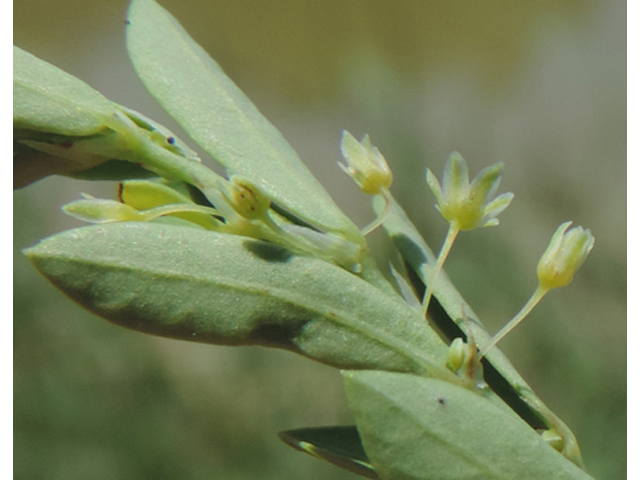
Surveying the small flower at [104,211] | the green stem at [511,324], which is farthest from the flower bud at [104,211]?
the green stem at [511,324]

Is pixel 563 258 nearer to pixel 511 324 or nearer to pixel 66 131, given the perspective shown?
pixel 511 324

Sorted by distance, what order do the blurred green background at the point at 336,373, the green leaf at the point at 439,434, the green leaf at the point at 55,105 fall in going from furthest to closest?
the blurred green background at the point at 336,373 < the green leaf at the point at 55,105 < the green leaf at the point at 439,434

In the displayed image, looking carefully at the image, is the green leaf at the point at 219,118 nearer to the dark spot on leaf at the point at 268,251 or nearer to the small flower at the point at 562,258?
the dark spot on leaf at the point at 268,251

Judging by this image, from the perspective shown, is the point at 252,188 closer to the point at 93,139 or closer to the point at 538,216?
the point at 93,139

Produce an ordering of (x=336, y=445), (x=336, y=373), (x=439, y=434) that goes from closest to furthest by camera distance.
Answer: (x=439, y=434), (x=336, y=445), (x=336, y=373)

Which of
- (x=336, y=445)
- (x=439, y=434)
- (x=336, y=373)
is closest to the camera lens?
(x=439, y=434)

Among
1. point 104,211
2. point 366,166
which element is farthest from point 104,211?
point 366,166
